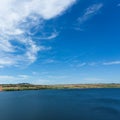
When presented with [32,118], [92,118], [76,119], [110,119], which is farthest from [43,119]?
[110,119]

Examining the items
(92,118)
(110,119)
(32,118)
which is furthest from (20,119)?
(110,119)

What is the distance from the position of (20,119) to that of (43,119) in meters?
4.81

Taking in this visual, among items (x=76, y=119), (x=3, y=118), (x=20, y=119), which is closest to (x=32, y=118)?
(x=20, y=119)

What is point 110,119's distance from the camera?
49.6 m

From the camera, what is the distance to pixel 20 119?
47.5 m

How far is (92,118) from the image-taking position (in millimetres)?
49438

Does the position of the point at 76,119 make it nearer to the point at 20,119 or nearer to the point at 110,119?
the point at 110,119

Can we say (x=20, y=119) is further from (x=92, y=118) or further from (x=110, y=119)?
(x=110, y=119)

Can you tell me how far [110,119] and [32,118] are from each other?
1699cm

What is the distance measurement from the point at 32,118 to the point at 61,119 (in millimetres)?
6579

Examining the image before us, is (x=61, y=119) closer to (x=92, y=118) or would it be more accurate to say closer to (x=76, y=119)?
(x=76, y=119)

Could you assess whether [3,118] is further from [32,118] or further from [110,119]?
[110,119]

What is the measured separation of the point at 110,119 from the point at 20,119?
19.4 meters

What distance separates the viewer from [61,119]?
47000mm
